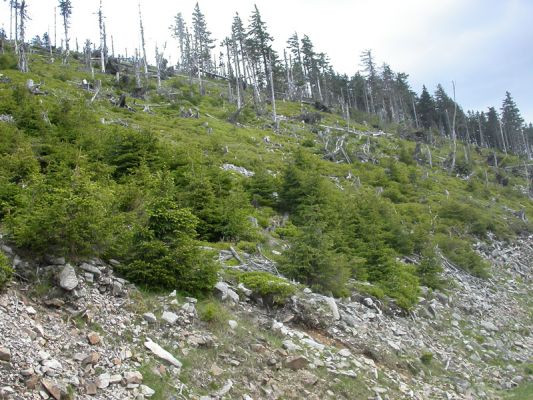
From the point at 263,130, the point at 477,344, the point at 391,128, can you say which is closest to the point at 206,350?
the point at 477,344

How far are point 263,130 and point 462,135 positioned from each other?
206 feet

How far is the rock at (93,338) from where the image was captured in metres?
7.68

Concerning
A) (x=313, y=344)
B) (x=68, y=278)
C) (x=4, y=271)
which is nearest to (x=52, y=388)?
(x=4, y=271)

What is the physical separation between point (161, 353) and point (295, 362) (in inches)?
113

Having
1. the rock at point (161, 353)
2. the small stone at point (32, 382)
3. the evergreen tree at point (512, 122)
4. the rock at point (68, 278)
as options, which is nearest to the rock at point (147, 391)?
the rock at point (161, 353)

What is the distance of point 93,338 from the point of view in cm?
772

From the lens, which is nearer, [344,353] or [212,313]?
[212,313]

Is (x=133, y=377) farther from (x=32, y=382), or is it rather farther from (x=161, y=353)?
(x=32, y=382)

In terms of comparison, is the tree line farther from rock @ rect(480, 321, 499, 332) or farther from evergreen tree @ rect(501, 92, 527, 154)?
rock @ rect(480, 321, 499, 332)

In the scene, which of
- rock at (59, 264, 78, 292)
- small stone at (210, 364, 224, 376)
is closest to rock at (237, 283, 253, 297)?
small stone at (210, 364, 224, 376)

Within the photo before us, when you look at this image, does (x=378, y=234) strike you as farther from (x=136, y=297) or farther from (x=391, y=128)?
(x=391, y=128)

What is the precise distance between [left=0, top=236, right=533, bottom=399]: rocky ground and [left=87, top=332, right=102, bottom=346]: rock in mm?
17

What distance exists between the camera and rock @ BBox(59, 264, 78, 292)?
845 centimetres

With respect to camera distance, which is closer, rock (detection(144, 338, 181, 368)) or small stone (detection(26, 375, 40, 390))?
small stone (detection(26, 375, 40, 390))
